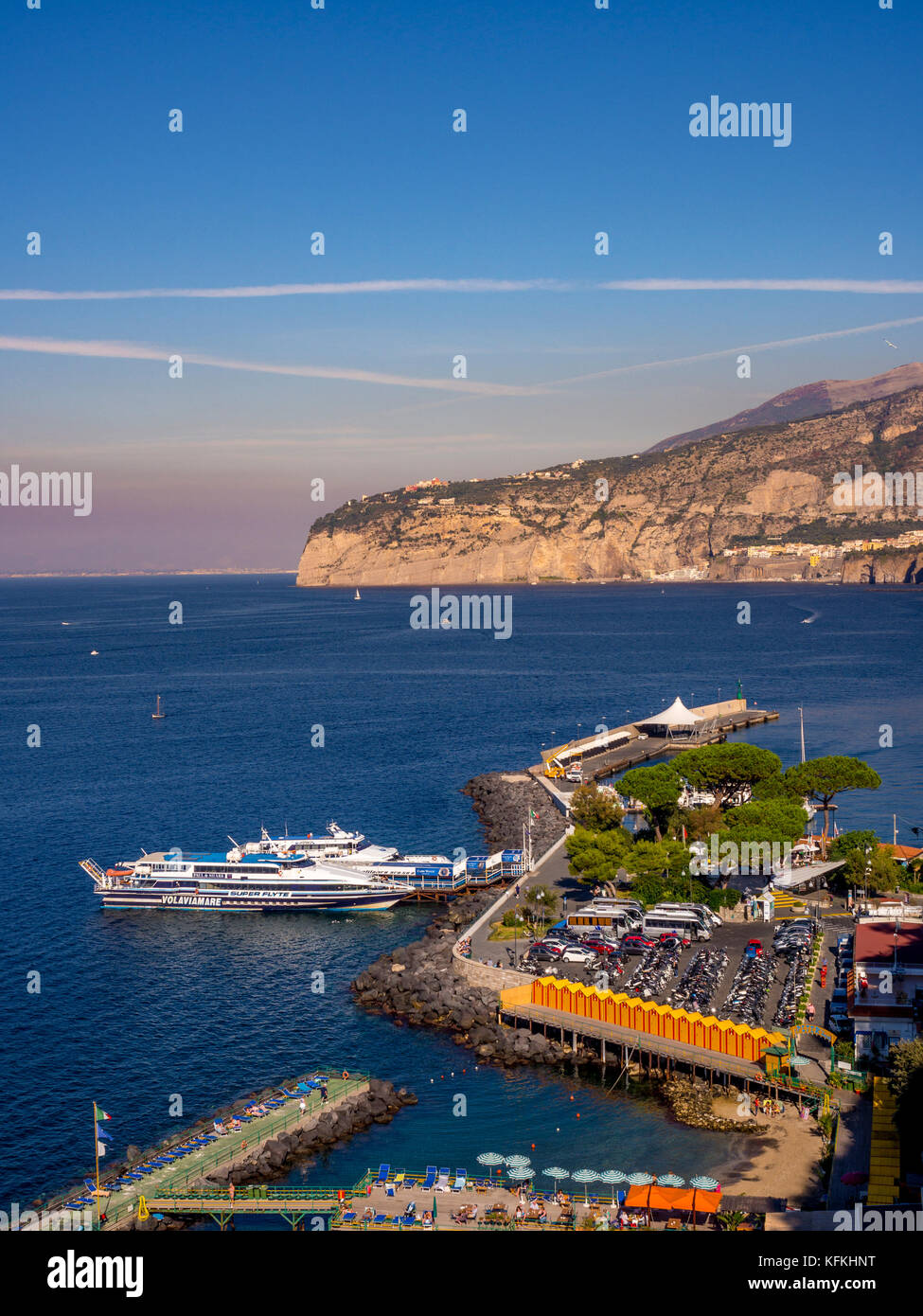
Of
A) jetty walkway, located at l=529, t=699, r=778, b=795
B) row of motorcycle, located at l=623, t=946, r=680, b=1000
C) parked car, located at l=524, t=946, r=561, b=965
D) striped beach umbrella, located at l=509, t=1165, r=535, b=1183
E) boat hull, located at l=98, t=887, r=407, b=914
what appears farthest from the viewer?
jetty walkway, located at l=529, t=699, r=778, b=795

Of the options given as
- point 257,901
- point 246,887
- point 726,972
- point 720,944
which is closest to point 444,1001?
point 726,972

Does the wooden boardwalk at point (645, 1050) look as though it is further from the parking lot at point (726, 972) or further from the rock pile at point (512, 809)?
the rock pile at point (512, 809)

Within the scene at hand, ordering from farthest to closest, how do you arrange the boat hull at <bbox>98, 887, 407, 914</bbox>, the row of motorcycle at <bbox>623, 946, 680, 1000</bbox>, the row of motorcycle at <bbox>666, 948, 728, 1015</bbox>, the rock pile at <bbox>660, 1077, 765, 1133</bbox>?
1. the boat hull at <bbox>98, 887, 407, 914</bbox>
2. the row of motorcycle at <bbox>623, 946, 680, 1000</bbox>
3. the row of motorcycle at <bbox>666, 948, 728, 1015</bbox>
4. the rock pile at <bbox>660, 1077, 765, 1133</bbox>

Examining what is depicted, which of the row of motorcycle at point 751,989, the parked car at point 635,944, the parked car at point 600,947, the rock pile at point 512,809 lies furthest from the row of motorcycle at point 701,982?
the rock pile at point 512,809

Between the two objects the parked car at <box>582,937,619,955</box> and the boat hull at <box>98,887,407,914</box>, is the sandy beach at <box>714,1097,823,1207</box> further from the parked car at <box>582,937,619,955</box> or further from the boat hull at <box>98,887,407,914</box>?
the boat hull at <box>98,887,407,914</box>

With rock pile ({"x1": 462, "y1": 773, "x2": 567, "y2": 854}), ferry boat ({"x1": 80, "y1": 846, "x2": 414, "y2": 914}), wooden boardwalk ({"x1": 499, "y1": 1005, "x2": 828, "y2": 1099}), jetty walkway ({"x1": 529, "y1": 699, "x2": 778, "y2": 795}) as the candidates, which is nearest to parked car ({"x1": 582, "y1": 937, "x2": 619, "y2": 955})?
wooden boardwalk ({"x1": 499, "y1": 1005, "x2": 828, "y2": 1099})

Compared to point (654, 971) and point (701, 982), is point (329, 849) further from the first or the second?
point (701, 982)

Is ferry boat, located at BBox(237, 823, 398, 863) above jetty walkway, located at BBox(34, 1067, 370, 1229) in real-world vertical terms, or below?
above
